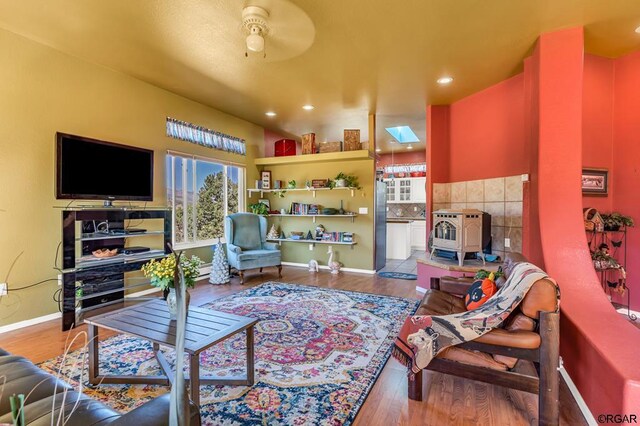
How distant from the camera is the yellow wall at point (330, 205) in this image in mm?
5637

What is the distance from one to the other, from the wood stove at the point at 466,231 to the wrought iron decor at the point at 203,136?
3.90 metres

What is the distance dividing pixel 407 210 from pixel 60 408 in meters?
9.01

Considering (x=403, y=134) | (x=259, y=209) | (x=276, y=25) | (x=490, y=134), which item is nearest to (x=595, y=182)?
(x=490, y=134)

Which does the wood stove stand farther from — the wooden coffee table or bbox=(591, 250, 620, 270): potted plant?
the wooden coffee table

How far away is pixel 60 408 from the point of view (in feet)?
3.76

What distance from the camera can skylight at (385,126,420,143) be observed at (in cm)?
662

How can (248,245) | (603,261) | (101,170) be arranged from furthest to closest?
(248,245), (101,170), (603,261)

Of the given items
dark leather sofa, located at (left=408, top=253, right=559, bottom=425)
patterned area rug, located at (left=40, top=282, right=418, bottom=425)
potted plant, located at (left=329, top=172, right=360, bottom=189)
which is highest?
potted plant, located at (left=329, top=172, right=360, bottom=189)

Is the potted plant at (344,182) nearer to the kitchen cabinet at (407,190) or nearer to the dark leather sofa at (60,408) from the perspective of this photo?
the kitchen cabinet at (407,190)

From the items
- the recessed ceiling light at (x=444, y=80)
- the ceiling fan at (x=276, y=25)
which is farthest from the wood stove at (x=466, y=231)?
the ceiling fan at (x=276, y=25)

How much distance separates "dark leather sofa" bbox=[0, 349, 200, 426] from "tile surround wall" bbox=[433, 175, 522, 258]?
12.9ft

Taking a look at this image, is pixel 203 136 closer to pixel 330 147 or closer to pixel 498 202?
pixel 330 147

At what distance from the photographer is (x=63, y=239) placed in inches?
120

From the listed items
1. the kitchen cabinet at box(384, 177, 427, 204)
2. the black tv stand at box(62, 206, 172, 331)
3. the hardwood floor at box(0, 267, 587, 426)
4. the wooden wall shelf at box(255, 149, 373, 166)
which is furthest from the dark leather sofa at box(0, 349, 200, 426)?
the kitchen cabinet at box(384, 177, 427, 204)
